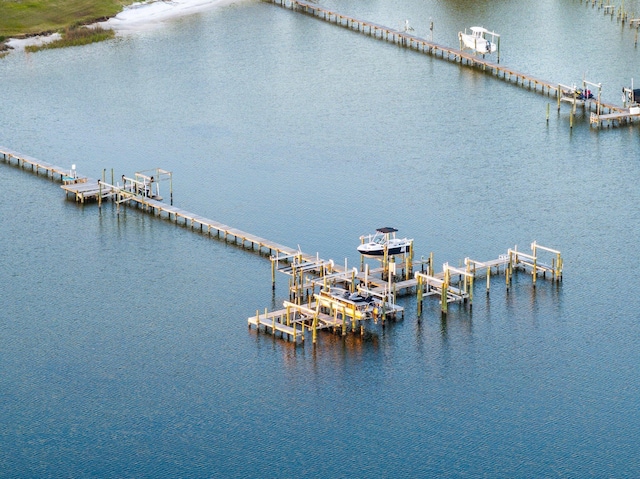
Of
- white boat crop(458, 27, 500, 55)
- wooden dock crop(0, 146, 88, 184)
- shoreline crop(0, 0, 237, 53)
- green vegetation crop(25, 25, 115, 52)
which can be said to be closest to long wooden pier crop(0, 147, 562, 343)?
wooden dock crop(0, 146, 88, 184)

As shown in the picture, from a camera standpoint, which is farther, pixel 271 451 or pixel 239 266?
pixel 239 266

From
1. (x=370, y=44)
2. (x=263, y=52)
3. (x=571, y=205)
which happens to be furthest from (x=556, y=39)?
(x=571, y=205)

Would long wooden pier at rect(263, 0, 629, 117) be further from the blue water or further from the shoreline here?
the shoreline

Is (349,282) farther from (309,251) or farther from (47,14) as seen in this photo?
(47,14)

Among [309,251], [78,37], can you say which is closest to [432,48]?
[78,37]

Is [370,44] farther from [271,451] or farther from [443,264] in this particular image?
[271,451]

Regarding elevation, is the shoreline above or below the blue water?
above

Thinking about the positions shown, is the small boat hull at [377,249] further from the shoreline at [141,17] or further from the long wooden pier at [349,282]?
the shoreline at [141,17]
